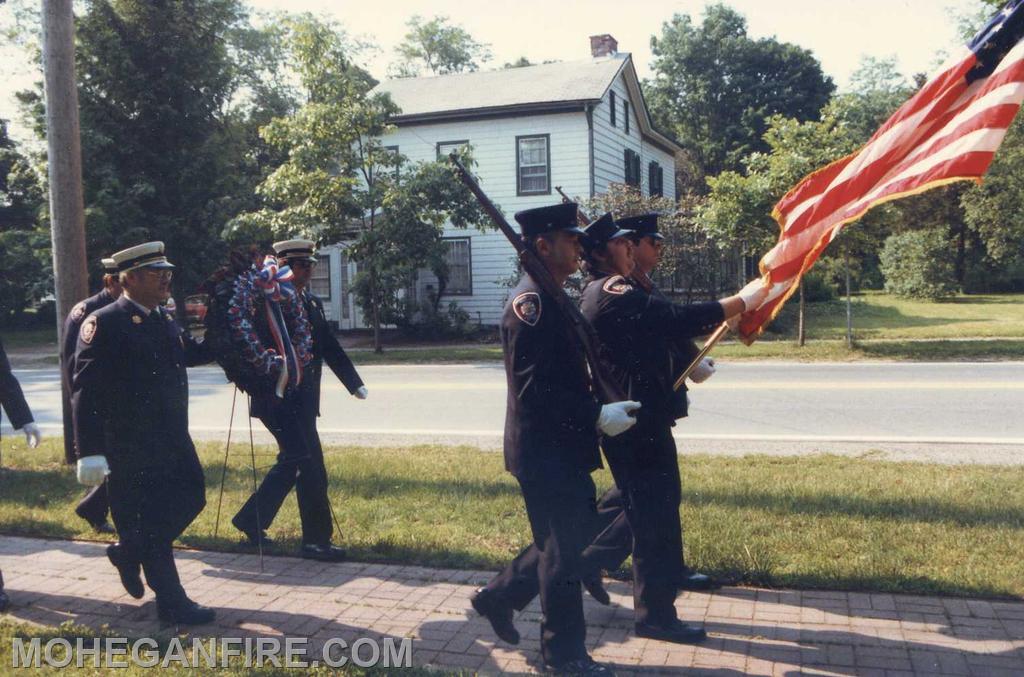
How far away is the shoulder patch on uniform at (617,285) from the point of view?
4480mm

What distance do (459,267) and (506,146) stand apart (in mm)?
3899

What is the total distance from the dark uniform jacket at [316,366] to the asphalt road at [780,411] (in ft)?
11.9

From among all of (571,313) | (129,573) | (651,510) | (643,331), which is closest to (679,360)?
(643,331)

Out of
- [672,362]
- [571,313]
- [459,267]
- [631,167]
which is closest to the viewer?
[571,313]

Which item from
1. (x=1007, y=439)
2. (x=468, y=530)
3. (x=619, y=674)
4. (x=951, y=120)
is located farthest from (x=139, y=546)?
(x=1007, y=439)

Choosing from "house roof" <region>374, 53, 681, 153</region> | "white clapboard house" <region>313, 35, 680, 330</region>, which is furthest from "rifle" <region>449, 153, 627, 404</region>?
"house roof" <region>374, 53, 681, 153</region>

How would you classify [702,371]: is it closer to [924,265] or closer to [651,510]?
[651,510]

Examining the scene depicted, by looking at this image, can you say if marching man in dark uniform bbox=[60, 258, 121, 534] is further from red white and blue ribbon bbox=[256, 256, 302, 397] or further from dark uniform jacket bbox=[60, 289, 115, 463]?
red white and blue ribbon bbox=[256, 256, 302, 397]

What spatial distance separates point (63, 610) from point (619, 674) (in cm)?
318

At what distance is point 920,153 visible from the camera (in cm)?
439

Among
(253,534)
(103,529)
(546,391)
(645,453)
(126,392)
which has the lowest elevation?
(103,529)

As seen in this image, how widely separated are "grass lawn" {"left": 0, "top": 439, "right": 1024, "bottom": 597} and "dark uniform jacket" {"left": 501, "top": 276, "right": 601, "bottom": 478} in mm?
1825

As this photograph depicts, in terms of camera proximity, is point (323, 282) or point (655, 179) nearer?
point (323, 282)

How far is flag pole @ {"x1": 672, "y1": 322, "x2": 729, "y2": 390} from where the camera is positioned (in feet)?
15.1
